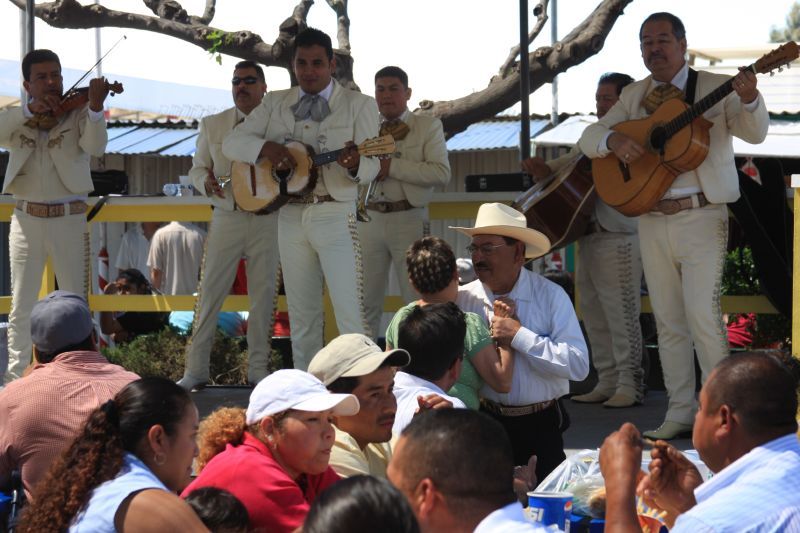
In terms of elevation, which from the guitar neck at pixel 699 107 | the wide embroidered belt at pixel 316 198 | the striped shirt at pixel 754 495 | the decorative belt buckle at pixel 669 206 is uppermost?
the guitar neck at pixel 699 107

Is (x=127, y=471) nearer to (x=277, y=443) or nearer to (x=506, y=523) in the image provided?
(x=277, y=443)

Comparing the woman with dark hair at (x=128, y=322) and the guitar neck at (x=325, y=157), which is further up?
the guitar neck at (x=325, y=157)

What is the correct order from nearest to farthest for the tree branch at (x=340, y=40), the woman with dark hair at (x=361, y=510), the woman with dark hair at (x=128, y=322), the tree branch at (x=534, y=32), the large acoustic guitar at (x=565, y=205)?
the woman with dark hair at (x=361, y=510) < the large acoustic guitar at (x=565, y=205) < the woman with dark hair at (x=128, y=322) < the tree branch at (x=340, y=40) < the tree branch at (x=534, y=32)

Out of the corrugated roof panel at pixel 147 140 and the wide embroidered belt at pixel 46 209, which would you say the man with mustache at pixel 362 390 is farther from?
the corrugated roof panel at pixel 147 140

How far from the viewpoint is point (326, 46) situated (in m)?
7.85

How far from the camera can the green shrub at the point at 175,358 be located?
30.3 ft

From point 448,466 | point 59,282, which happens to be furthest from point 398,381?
point 59,282

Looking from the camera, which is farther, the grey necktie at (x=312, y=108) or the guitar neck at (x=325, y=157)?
the grey necktie at (x=312, y=108)

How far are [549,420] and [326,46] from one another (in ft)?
10.2

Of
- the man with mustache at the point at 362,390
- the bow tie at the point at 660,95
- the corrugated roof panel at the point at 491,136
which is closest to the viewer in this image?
the man with mustache at the point at 362,390

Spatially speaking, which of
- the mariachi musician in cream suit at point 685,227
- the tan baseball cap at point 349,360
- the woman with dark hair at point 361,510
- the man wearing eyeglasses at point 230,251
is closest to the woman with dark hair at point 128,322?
the man wearing eyeglasses at point 230,251

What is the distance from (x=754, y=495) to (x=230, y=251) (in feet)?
18.9

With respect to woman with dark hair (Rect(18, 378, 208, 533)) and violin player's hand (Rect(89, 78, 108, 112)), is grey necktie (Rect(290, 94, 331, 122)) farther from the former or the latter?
woman with dark hair (Rect(18, 378, 208, 533))

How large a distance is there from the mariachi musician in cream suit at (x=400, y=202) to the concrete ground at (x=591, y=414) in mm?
1103
